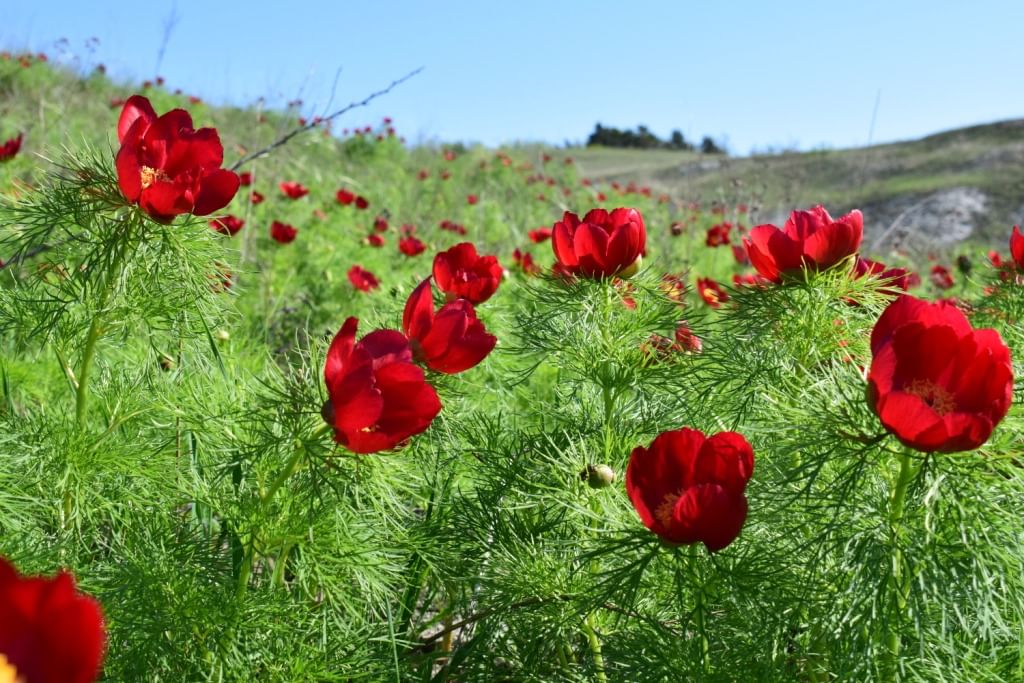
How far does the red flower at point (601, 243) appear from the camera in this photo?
1.39m

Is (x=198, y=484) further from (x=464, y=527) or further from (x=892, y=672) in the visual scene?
(x=892, y=672)

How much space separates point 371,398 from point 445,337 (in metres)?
0.23

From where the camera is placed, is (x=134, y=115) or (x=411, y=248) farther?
(x=411, y=248)

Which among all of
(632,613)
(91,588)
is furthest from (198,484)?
(632,613)

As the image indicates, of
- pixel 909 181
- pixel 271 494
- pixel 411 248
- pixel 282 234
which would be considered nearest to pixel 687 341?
pixel 271 494

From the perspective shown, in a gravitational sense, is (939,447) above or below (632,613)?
above

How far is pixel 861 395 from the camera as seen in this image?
97 centimetres

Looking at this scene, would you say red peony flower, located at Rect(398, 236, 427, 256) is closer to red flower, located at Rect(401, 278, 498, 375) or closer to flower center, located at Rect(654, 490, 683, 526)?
red flower, located at Rect(401, 278, 498, 375)

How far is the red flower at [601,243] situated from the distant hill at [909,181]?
7.30 meters

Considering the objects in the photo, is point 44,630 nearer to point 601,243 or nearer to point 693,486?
point 693,486

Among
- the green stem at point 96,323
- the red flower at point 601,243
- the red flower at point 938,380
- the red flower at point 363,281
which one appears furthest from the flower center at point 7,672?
the red flower at point 363,281

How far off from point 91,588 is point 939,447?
110 centimetres

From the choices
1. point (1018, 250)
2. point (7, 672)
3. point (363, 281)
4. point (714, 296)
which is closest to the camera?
point (7, 672)

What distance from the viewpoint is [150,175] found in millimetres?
1194
